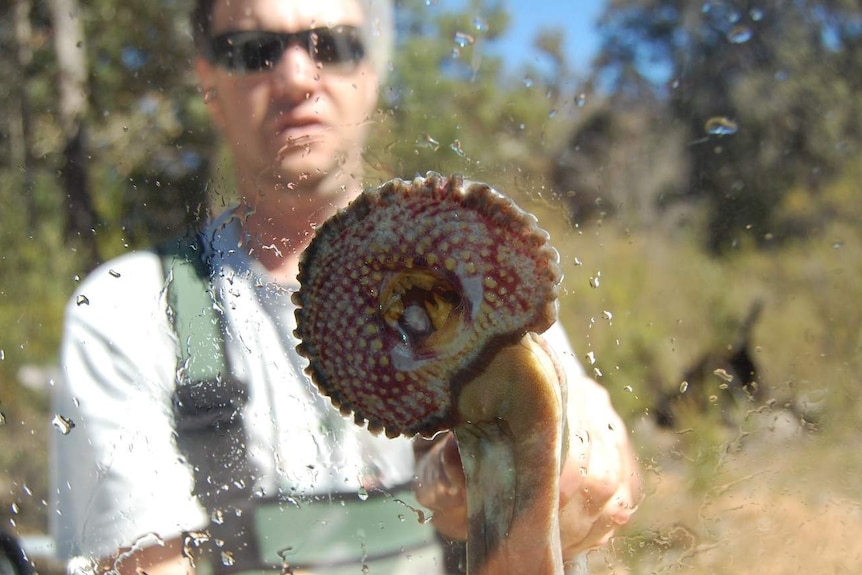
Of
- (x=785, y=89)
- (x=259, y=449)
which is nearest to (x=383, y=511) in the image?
(x=259, y=449)

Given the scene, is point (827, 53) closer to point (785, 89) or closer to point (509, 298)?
point (785, 89)

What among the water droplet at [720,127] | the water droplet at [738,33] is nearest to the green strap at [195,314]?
the water droplet at [720,127]

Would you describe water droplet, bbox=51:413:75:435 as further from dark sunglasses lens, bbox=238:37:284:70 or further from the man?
dark sunglasses lens, bbox=238:37:284:70

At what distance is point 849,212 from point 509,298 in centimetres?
238

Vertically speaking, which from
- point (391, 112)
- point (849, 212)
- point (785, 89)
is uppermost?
point (391, 112)

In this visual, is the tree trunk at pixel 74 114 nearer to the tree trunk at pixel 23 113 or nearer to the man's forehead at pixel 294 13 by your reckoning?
the tree trunk at pixel 23 113

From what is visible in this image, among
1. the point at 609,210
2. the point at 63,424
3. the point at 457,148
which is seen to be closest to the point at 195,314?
the point at 63,424

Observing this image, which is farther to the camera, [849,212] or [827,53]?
[849,212]

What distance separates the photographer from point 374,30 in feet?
2.29

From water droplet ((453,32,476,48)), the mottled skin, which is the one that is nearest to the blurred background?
water droplet ((453,32,476,48))

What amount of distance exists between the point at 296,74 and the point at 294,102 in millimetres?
26

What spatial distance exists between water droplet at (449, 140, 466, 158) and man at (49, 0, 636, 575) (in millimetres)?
92

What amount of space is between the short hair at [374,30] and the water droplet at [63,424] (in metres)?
0.37

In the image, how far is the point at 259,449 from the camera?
56cm
